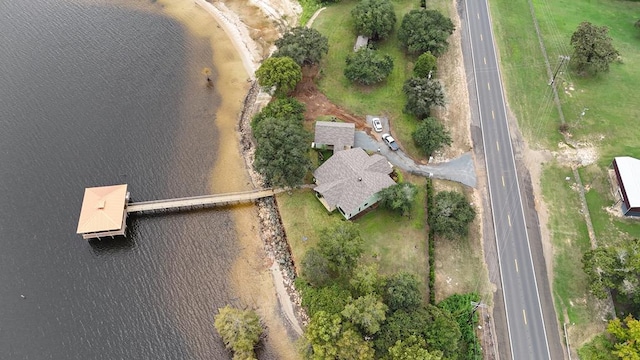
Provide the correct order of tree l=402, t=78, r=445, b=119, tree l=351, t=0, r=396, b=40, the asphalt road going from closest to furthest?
the asphalt road → tree l=402, t=78, r=445, b=119 → tree l=351, t=0, r=396, b=40

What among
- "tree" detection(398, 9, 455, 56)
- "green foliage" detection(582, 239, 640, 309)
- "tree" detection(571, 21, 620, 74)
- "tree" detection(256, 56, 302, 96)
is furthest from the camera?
"tree" detection(398, 9, 455, 56)

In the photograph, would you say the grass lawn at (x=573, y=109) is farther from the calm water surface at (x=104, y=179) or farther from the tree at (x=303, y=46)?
the calm water surface at (x=104, y=179)

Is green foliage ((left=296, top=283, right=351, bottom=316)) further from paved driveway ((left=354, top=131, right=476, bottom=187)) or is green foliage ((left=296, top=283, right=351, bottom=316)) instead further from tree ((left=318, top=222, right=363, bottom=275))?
paved driveway ((left=354, top=131, right=476, bottom=187))

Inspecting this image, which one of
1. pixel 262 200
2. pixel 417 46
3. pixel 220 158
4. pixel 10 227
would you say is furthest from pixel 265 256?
pixel 417 46

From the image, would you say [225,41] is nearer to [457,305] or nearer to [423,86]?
[423,86]

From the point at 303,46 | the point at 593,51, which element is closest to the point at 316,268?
the point at 303,46

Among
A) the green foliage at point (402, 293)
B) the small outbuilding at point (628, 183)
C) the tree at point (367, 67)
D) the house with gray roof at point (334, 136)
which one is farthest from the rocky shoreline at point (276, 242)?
the small outbuilding at point (628, 183)

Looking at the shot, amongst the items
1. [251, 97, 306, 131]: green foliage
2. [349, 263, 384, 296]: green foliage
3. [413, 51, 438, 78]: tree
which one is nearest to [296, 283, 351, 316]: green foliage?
[349, 263, 384, 296]: green foliage
